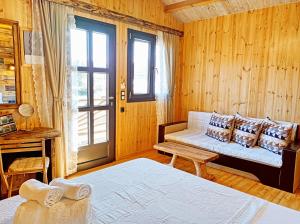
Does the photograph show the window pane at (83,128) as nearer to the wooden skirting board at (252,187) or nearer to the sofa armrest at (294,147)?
the wooden skirting board at (252,187)

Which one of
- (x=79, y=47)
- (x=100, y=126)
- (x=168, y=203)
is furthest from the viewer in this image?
(x=100, y=126)

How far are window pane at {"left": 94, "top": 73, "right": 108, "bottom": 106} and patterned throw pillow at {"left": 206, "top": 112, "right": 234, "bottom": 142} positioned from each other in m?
1.84

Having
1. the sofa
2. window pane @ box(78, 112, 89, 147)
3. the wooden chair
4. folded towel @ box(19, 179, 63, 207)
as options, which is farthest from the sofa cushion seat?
folded towel @ box(19, 179, 63, 207)

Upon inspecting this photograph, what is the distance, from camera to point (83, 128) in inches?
134

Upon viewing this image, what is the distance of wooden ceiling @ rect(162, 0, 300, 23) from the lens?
371 cm

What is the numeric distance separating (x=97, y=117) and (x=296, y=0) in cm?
348

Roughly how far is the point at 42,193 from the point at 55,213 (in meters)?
0.12

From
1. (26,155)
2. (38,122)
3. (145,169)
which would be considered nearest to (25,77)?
(38,122)

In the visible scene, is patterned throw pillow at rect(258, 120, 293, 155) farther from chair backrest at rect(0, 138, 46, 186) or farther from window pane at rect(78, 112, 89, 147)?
chair backrest at rect(0, 138, 46, 186)

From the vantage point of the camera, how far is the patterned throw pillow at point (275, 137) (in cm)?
318

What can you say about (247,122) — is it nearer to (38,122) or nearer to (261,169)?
(261,169)

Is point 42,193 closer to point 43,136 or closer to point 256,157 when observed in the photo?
point 43,136

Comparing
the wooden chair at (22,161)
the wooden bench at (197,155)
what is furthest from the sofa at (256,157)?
the wooden chair at (22,161)

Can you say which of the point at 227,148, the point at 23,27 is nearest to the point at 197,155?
the point at 227,148
